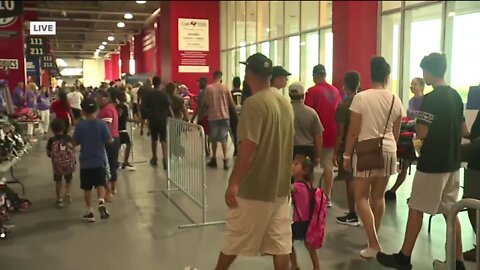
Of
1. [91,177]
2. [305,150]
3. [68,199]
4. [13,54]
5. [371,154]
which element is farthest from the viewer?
[13,54]

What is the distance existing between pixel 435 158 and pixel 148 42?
1038 inches

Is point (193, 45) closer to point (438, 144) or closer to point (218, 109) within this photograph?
point (218, 109)

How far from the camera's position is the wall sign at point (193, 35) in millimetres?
18094

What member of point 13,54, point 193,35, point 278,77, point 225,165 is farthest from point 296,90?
point 193,35

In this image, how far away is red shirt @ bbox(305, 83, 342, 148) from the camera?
19.6 ft

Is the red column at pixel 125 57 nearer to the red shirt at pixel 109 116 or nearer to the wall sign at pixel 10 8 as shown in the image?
the wall sign at pixel 10 8

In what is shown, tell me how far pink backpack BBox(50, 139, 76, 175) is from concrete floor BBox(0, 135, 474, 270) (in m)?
0.56

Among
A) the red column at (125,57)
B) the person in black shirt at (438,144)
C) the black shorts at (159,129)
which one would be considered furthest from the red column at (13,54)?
the red column at (125,57)

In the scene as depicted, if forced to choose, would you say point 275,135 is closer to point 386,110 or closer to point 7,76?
point 386,110

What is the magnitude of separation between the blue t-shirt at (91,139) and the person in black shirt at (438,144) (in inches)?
134

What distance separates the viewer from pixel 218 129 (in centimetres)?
902

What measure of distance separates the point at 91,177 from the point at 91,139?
18.0 inches

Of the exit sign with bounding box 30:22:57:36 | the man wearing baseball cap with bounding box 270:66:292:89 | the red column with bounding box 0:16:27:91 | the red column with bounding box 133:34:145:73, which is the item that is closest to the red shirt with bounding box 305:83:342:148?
the man wearing baseball cap with bounding box 270:66:292:89

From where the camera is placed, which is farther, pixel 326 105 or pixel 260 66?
pixel 326 105
